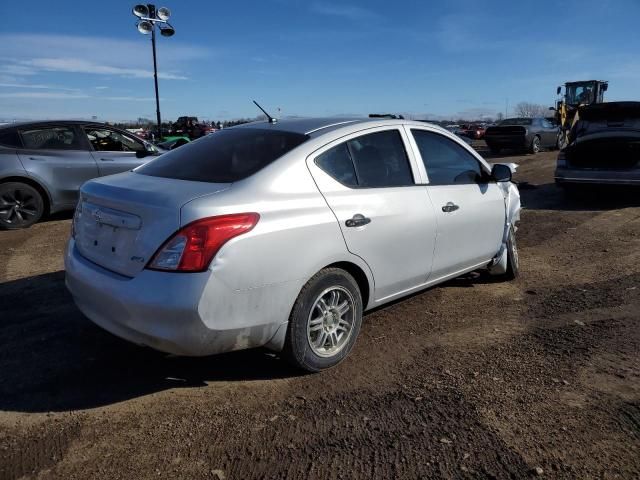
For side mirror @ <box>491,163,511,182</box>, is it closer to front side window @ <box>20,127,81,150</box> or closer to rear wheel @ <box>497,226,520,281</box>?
rear wheel @ <box>497,226,520,281</box>

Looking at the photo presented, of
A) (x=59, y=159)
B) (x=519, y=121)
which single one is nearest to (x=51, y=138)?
(x=59, y=159)

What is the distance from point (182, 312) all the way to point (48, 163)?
21.0 feet

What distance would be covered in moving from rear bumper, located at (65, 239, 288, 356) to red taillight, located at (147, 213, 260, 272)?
46 millimetres

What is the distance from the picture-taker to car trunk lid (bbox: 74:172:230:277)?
2.82 m

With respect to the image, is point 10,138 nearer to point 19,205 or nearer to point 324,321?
point 19,205

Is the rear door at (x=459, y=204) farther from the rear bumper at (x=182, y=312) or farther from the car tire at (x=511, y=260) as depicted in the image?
the rear bumper at (x=182, y=312)

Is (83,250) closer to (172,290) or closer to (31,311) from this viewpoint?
(172,290)

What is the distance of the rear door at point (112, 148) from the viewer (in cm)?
842

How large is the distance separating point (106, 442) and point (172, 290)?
86 cm

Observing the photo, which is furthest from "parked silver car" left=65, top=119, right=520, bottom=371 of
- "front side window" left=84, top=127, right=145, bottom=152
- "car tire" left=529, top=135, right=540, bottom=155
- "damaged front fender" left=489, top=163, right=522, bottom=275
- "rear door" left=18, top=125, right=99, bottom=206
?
"car tire" left=529, top=135, right=540, bottom=155

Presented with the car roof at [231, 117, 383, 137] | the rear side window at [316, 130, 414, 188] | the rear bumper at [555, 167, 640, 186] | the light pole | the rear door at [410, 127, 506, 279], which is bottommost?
the rear bumper at [555, 167, 640, 186]

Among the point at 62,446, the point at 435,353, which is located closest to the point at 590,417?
the point at 435,353

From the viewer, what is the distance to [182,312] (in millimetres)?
2719

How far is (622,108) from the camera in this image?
9.55m
